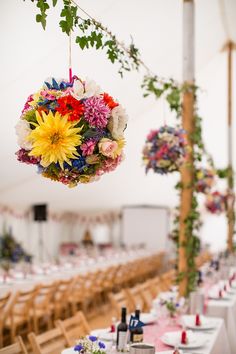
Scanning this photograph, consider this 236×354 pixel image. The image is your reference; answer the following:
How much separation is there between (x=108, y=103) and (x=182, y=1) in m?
3.81

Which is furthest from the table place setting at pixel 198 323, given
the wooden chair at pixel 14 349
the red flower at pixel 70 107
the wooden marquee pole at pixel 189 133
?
the red flower at pixel 70 107

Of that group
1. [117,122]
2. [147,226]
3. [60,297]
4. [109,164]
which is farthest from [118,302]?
[147,226]

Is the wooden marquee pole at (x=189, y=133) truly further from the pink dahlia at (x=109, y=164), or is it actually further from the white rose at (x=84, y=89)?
the white rose at (x=84, y=89)

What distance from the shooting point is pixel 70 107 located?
2777 mm

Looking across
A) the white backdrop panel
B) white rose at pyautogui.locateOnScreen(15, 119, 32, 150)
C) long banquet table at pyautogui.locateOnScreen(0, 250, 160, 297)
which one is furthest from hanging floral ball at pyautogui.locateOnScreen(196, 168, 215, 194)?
the white backdrop panel

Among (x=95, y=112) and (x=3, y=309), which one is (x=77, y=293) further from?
(x=95, y=112)

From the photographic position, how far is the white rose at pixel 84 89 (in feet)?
9.34

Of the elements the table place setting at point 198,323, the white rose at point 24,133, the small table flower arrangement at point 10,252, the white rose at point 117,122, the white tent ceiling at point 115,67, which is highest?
the white tent ceiling at point 115,67

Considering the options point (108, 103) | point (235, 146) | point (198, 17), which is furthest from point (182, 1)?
point (235, 146)

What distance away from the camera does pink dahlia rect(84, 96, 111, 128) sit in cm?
280

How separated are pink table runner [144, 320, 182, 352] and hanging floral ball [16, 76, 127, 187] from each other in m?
1.86

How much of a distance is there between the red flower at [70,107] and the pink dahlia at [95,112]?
0.04 meters

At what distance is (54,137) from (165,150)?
2.49 metres

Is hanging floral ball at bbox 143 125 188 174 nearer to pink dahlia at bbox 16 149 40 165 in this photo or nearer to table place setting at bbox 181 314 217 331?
table place setting at bbox 181 314 217 331
